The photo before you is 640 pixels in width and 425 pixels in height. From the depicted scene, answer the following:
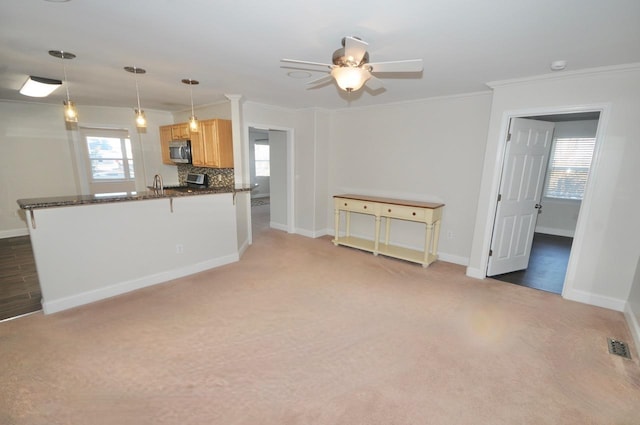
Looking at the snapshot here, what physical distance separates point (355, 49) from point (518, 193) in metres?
3.14

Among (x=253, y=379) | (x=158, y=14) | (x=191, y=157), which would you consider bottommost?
(x=253, y=379)

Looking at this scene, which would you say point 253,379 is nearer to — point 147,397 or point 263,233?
point 147,397

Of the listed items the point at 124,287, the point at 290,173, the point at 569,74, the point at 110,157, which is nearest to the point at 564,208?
the point at 569,74

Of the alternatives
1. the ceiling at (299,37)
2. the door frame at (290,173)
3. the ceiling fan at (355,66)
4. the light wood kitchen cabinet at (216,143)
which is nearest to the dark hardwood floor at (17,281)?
the ceiling at (299,37)

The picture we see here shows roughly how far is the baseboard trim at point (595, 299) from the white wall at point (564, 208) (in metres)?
3.70

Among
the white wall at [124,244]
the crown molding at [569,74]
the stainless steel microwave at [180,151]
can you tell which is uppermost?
the crown molding at [569,74]

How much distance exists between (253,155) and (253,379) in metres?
8.96

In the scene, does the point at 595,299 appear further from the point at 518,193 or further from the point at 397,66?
the point at 397,66

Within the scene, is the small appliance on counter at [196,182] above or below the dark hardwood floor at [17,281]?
above

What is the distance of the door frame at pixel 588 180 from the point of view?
283 centimetres

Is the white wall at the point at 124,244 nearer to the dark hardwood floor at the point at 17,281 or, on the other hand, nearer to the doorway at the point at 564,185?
the dark hardwood floor at the point at 17,281

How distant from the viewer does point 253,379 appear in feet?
6.47

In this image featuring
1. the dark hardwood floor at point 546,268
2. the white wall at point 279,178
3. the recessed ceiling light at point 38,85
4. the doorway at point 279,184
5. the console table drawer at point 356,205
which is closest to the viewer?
the recessed ceiling light at point 38,85

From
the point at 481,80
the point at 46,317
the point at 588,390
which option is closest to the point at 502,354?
the point at 588,390
